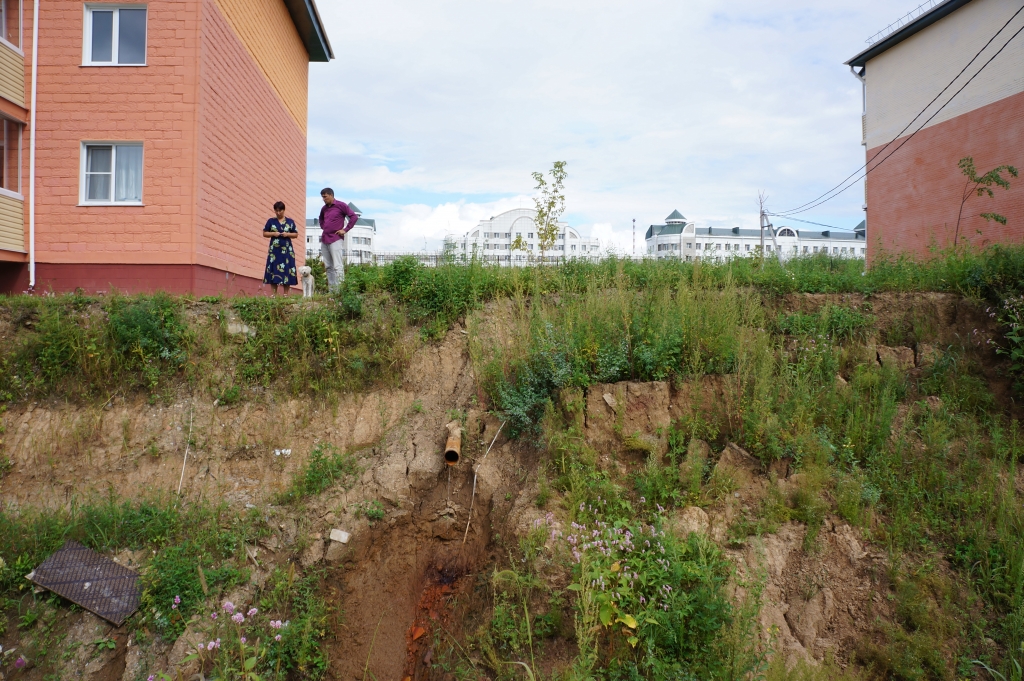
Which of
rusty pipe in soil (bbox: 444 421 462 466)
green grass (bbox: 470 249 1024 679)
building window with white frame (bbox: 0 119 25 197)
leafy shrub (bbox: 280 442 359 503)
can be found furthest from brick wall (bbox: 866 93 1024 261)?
building window with white frame (bbox: 0 119 25 197)

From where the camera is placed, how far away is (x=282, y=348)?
7.44 m

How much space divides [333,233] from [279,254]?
90 centimetres

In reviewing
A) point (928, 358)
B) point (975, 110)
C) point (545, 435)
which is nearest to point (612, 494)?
point (545, 435)

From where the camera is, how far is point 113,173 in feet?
34.9

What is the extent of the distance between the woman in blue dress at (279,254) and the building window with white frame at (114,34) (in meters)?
4.52

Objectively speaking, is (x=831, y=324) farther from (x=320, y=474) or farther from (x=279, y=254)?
(x=279, y=254)

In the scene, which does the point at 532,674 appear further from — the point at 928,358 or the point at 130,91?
the point at 130,91

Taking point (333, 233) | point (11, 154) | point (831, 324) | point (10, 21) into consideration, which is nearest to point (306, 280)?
point (333, 233)

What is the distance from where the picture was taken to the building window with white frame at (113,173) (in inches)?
419

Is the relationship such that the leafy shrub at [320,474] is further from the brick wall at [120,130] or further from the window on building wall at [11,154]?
the window on building wall at [11,154]

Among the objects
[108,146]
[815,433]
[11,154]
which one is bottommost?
[815,433]

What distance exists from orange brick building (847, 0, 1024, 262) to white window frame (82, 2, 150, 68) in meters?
15.7

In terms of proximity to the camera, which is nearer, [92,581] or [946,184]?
[92,581]

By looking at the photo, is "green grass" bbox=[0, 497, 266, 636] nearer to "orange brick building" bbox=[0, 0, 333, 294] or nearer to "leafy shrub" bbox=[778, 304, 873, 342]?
"orange brick building" bbox=[0, 0, 333, 294]
